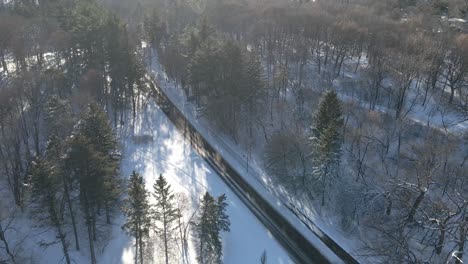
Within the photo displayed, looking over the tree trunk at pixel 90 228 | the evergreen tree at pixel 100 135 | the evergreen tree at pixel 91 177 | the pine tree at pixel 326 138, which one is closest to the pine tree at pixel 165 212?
the evergreen tree at pixel 91 177

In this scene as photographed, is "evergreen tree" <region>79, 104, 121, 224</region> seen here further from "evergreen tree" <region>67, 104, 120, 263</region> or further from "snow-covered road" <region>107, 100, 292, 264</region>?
"snow-covered road" <region>107, 100, 292, 264</region>

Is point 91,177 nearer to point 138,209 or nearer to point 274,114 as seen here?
point 138,209

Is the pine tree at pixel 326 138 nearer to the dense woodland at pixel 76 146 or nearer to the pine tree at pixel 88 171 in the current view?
the dense woodland at pixel 76 146

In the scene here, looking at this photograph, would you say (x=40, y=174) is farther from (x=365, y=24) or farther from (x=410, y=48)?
(x=365, y=24)

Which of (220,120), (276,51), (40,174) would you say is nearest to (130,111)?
(220,120)

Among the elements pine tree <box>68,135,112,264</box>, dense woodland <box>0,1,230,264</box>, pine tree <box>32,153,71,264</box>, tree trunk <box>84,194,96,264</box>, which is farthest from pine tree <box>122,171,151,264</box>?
pine tree <box>32,153,71,264</box>
